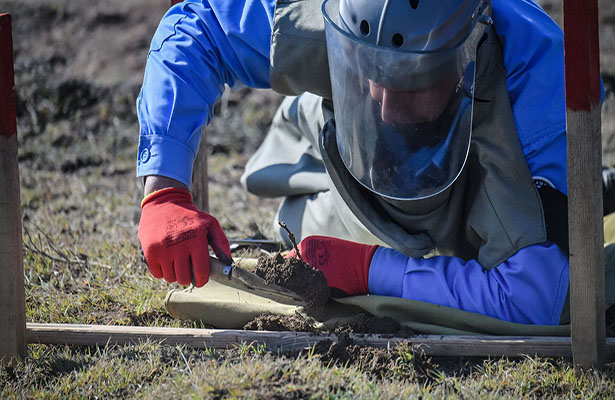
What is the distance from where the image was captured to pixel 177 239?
206 centimetres

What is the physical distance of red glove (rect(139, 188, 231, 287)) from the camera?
6.77 ft

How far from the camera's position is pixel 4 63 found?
77.8 inches

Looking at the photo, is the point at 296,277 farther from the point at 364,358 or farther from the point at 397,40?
the point at 397,40

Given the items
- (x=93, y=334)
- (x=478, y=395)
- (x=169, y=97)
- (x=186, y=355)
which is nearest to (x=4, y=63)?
(x=169, y=97)

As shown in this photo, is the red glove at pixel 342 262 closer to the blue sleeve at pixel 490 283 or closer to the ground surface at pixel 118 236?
the blue sleeve at pixel 490 283

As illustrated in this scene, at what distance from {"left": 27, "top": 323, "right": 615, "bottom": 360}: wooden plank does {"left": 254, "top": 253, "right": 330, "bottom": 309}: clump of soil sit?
0.13 meters

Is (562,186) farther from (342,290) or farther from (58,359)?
(58,359)

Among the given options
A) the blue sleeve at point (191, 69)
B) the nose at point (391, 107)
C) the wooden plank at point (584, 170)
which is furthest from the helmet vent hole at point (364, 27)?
the wooden plank at point (584, 170)

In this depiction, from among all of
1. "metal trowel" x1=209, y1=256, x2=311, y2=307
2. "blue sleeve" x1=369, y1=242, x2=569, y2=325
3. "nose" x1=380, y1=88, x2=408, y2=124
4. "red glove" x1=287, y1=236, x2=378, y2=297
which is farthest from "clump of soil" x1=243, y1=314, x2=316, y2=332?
"nose" x1=380, y1=88, x2=408, y2=124

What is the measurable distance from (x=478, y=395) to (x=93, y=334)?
1.15 meters

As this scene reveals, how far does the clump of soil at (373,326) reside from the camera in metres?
2.14

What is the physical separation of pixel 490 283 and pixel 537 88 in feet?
2.04

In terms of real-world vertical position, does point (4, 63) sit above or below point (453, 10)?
below

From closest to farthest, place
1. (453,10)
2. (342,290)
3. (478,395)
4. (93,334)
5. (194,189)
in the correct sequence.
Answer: (478,395) < (453,10) < (93,334) < (342,290) < (194,189)
